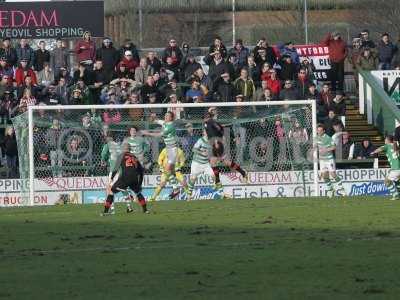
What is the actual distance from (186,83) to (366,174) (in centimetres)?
590

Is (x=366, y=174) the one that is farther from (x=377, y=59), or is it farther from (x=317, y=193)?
(x=377, y=59)

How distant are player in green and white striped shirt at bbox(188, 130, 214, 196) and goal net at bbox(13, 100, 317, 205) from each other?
89 centimetres

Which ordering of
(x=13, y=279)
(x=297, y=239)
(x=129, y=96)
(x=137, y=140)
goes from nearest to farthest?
(x=13, y=279) < (x=297, y=239) < (x=137, y=140) < (x=129, y=96)

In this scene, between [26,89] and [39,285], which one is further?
[26,89]

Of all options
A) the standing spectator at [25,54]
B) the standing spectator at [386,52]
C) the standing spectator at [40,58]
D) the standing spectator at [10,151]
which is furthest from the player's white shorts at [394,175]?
the standing spectator at [25,54]

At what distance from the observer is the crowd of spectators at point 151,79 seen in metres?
36.7

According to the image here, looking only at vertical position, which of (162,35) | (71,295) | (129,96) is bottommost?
(71,295)

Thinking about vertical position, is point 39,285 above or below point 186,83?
below

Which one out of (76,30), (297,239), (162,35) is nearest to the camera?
(297,239)

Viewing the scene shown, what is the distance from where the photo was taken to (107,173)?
3472cm

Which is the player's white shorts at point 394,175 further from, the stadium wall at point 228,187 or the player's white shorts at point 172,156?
the player's white shorts at point 172,156

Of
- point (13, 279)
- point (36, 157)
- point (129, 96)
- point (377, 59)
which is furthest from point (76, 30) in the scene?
point (13, 279)

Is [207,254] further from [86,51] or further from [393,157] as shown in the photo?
[86,51]

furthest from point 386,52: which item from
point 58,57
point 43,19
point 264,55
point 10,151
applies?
point 10,151
